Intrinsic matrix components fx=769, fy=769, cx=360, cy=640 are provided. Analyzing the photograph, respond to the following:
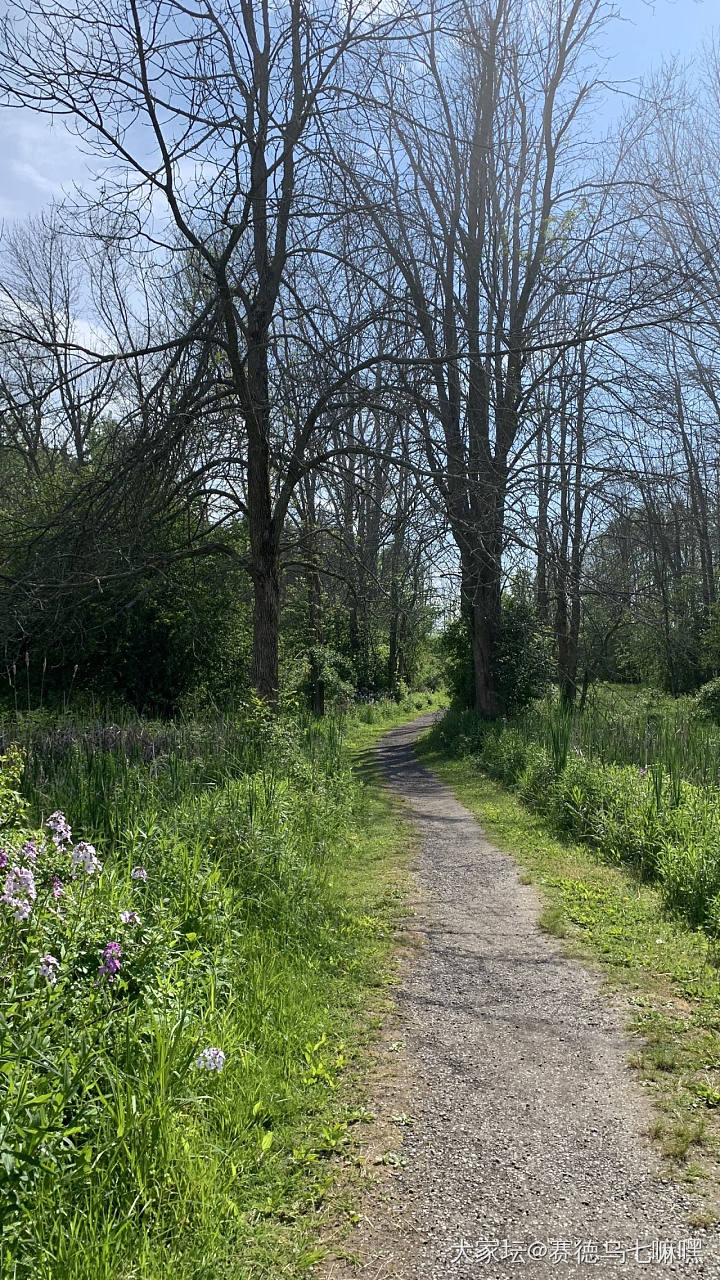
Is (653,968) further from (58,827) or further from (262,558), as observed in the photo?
(262,558)

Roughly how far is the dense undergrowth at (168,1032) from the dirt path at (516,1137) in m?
0.31

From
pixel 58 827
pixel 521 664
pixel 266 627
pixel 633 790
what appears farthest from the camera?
pixel 521 664

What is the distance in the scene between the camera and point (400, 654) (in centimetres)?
3066

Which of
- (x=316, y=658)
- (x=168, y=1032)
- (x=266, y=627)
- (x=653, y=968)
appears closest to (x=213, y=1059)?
(x=168, y=1032)

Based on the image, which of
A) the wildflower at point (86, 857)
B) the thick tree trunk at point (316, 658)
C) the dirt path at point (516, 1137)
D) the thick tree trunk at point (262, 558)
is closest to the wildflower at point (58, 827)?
the wildflower at point (86, 857)

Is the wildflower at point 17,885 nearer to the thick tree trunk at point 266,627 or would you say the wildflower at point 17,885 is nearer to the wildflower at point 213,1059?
the wildflower at point 213,1059

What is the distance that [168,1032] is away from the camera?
9.98ft

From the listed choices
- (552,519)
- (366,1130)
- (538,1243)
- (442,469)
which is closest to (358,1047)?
(366,1130)

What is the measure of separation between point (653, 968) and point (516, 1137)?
192 cm

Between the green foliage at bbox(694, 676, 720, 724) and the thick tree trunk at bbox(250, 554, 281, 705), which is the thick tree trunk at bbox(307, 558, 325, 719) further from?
the thick tree trunk at bbox(250, 554, 281, 705)

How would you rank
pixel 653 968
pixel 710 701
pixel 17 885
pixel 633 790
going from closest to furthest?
1. pixel 17 885
2. pixel 653 968
3. pixel 633 790
4. pixel 710 701

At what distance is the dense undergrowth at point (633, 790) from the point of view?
18.3ft

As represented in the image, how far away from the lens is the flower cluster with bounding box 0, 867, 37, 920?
298 cm

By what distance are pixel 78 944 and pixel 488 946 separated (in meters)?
2.85
